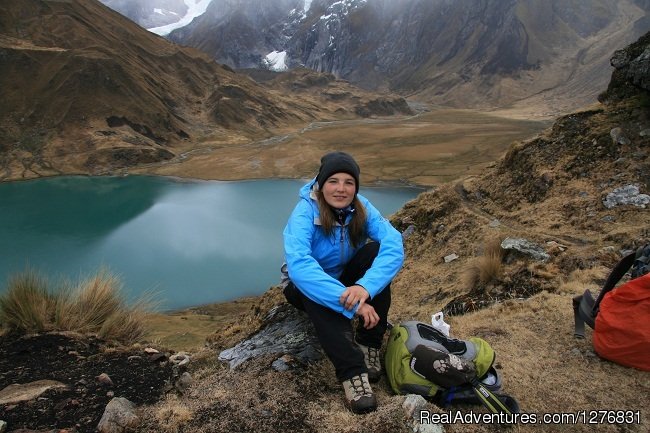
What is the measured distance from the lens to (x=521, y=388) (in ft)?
13.1

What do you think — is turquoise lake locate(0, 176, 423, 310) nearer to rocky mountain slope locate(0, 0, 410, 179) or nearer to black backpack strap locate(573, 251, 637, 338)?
rocky mountain slope locate(0, 0, 410, 179)

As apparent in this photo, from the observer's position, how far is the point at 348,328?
377cm

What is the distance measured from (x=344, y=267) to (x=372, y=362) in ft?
3.12

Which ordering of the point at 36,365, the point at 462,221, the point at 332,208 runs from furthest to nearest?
the point at 462,221, the point at 36,365, the point at 332,208

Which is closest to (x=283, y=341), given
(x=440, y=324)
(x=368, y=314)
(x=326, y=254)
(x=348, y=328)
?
(x=326, y=254)

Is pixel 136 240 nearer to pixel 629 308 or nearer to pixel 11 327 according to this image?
pixel 11 327

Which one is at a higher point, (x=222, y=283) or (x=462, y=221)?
Answer: (x=462, y=221)

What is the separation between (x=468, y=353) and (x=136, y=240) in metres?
35.5

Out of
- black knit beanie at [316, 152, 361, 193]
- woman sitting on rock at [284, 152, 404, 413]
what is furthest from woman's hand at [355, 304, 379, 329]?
black knit beanie at [316, 152, 361, 193]

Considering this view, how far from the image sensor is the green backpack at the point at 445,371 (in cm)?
348

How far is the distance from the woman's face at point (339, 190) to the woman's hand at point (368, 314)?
969 mm

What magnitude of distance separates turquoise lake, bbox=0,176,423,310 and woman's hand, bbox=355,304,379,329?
13.2 meters

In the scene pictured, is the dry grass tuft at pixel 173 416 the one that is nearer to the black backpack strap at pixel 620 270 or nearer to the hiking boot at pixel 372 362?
the hiking boot at pixel 372 362

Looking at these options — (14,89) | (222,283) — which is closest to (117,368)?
(222,283)
